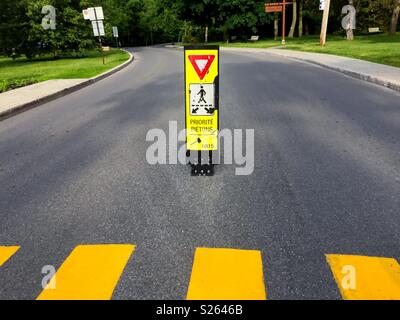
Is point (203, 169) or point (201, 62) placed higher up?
point (201, 62)

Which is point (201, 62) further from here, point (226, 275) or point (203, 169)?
point (226, 275)

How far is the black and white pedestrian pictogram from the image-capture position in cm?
403

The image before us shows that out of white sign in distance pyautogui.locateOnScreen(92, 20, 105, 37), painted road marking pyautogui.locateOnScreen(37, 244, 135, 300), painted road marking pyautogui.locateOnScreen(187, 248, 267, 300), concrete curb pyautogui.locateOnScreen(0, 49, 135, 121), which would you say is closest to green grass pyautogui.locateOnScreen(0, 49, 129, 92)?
concrete curb pyautogui.locateOnScreen(0, 49, 135, 121)

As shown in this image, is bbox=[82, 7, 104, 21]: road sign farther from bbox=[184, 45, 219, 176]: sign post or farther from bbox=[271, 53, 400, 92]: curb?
bbox=[184, 45, 219, 176]: sign post

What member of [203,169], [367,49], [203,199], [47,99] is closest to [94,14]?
[47,99]

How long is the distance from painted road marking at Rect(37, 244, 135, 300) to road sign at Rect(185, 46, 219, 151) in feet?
5.86

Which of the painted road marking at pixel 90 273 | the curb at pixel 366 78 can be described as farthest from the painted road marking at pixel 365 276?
the curb at pixel 366 78

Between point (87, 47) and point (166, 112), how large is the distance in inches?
1144

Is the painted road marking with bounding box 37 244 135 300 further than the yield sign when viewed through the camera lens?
No

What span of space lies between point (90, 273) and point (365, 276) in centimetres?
212

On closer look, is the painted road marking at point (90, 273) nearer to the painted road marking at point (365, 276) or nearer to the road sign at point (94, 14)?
the painted road marking at point (365, 276)

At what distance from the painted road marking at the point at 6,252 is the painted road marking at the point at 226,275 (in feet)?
5.29

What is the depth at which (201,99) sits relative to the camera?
13.5 feet

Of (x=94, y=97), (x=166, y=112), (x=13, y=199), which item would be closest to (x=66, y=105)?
(x=94, y=97)
